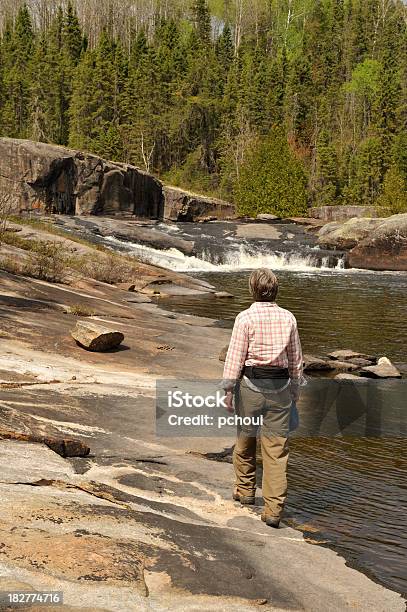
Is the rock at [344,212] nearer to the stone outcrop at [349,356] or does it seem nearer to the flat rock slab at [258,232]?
the flat rock slab at [258,232]

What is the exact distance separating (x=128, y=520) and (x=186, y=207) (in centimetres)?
5414

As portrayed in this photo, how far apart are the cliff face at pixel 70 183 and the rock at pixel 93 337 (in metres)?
30.6

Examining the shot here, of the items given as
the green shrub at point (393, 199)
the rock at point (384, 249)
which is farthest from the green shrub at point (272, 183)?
the rock at point (384, 249)

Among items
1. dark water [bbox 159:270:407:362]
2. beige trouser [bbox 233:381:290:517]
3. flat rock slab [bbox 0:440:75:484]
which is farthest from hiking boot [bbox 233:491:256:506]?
dark water [bbox 159:270:407:362]

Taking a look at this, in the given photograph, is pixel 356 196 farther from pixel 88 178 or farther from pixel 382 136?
pixel 88 178

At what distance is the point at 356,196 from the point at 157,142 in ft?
84.6

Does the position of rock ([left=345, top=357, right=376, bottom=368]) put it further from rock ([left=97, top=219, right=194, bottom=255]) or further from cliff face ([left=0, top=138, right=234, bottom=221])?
→ cliff face ([left=0, top=138, right=234, bottom=221])

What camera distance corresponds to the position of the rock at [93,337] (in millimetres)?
11398

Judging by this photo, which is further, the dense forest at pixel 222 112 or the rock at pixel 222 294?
the dense forest at pixel 222 112

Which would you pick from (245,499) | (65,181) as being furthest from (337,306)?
(65,181)

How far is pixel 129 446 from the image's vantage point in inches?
289

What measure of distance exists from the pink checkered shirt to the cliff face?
36.7 metres

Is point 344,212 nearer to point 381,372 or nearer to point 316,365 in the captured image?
point 316,365

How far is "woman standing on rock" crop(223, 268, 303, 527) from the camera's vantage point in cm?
572
